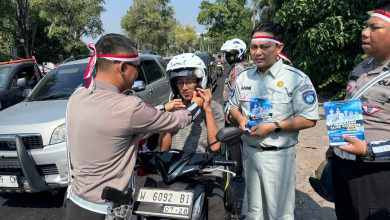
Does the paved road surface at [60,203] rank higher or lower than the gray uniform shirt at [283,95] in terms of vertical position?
lower

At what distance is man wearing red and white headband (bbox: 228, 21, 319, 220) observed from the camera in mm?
2541

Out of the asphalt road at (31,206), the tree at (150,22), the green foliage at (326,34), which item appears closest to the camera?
the asphalt road at (31,206)

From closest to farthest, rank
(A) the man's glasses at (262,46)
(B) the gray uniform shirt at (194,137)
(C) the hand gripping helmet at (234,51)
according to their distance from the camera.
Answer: (A) the man's glasses at (262,46) < (B) the gray uniform shirt at (194,137) < (C) the hand gripping helmet at (234,51)

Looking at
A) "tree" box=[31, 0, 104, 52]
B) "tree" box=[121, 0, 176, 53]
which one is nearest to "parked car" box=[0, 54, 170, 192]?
"tree" box=[31, 0, 104, 52]

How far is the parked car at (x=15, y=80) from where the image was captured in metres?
6.96

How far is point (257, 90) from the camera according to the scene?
269 cm

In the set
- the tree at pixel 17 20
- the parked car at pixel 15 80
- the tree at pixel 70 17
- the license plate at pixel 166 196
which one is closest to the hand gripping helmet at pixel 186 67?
the license plate at pixel 166 196

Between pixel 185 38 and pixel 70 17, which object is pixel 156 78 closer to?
pixel 70 17

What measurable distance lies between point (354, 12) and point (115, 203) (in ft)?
26.3

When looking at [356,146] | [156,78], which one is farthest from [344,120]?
[156,78]

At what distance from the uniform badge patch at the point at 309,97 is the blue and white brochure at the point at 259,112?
252 mm

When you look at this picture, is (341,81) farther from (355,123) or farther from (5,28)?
(5,28)

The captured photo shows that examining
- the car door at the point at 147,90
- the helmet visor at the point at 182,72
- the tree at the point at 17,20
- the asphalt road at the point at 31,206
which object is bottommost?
the asphalt road at the point at 31,206

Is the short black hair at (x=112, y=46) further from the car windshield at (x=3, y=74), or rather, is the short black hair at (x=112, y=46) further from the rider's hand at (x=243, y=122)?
the car windshield at (x=3, y=74)
